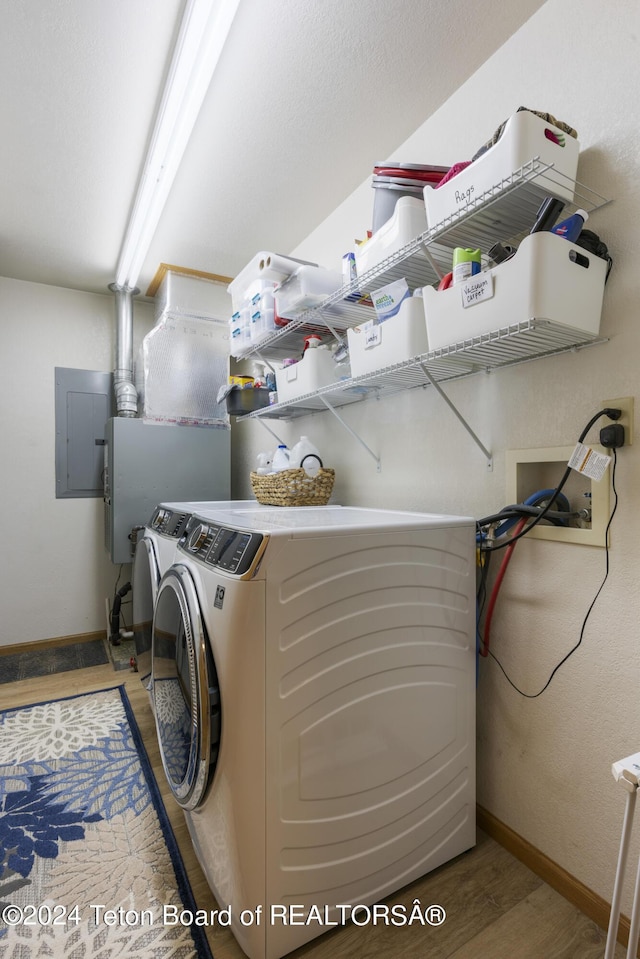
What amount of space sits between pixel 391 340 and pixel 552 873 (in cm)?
162

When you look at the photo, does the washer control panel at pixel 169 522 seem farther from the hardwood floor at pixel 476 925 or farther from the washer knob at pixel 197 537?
the hardwood floor at pixel 476 925

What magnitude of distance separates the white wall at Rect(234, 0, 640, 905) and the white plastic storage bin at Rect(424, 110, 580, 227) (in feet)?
0.45

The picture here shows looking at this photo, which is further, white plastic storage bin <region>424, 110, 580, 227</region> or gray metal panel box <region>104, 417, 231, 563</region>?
gray metal panel box <region>104, 417, 231, 563</region>

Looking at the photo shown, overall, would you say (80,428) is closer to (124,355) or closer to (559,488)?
(124,355)

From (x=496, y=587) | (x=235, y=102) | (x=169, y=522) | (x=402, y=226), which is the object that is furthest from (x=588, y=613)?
(x=235, y=102)

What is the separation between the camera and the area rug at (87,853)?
3.97ft

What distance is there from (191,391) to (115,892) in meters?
2.64

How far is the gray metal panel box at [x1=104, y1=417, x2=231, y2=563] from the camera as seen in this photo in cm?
296

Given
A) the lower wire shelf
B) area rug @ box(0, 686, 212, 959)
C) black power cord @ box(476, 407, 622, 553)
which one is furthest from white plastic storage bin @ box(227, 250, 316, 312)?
area rug @ box(0, 686, 212, 959)

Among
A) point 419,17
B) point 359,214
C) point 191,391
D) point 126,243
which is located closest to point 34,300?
point 126,243

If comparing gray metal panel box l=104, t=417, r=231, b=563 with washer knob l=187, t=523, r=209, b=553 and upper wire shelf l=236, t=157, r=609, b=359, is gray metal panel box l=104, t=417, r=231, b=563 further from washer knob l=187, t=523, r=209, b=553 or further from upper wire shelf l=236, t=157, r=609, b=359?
washer knob l=187, t=523, r=209, b=553

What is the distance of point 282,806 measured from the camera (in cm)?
110

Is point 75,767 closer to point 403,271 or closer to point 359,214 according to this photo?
point 403,271

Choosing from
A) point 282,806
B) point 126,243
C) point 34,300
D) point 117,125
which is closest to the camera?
point 282,806
